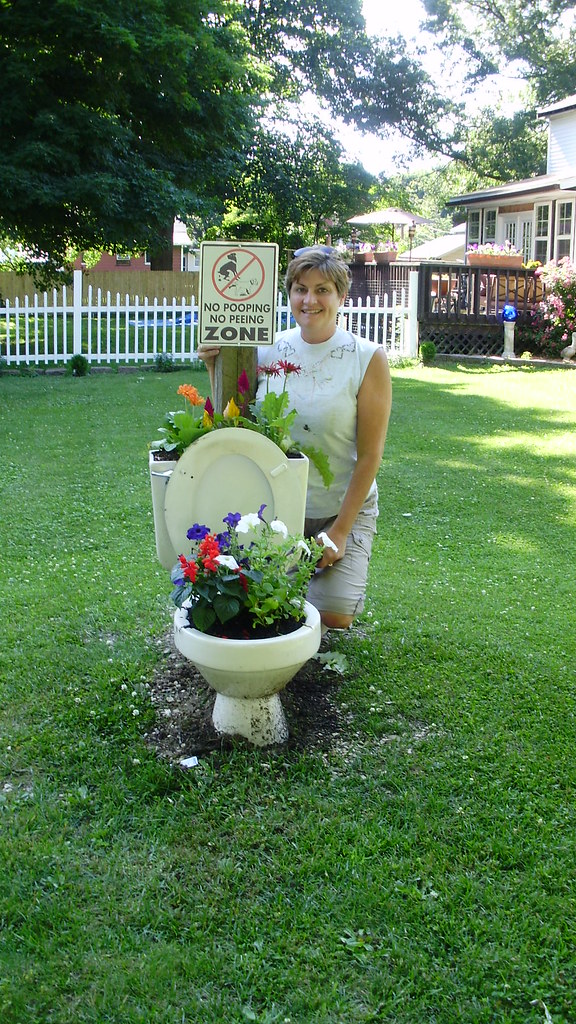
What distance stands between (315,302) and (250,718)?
1528 mm

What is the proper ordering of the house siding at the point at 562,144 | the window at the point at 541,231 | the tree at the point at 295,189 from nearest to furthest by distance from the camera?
1. the window at the point at 541,231
2. the house siding at the point at 562,144
3. the tree at the point at 295,189

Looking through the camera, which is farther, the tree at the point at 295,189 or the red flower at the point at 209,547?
the tree at the point at 295,189

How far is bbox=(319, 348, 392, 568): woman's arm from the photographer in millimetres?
3734

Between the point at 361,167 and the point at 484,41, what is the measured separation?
9.98 m

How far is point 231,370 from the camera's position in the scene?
11.8 ft

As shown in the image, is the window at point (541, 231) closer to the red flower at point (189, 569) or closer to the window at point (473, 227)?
the window at point (473, 227)

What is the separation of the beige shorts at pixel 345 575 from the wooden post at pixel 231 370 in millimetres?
645

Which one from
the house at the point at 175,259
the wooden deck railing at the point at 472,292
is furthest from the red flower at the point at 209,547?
the house at the point at 175,259

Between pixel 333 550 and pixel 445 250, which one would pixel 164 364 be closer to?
pixel 333 550

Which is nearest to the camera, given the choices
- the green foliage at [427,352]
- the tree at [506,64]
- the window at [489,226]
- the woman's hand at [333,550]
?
the woman's hand at [333,550]

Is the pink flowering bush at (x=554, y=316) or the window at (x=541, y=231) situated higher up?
the window at (x=541, y=231)

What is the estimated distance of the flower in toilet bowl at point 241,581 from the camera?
3105 millimetres

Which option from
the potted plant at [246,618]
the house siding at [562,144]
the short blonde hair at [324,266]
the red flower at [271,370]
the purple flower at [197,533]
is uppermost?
the house siding at [562,144]

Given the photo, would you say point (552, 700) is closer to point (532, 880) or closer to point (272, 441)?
point (532, 880)
